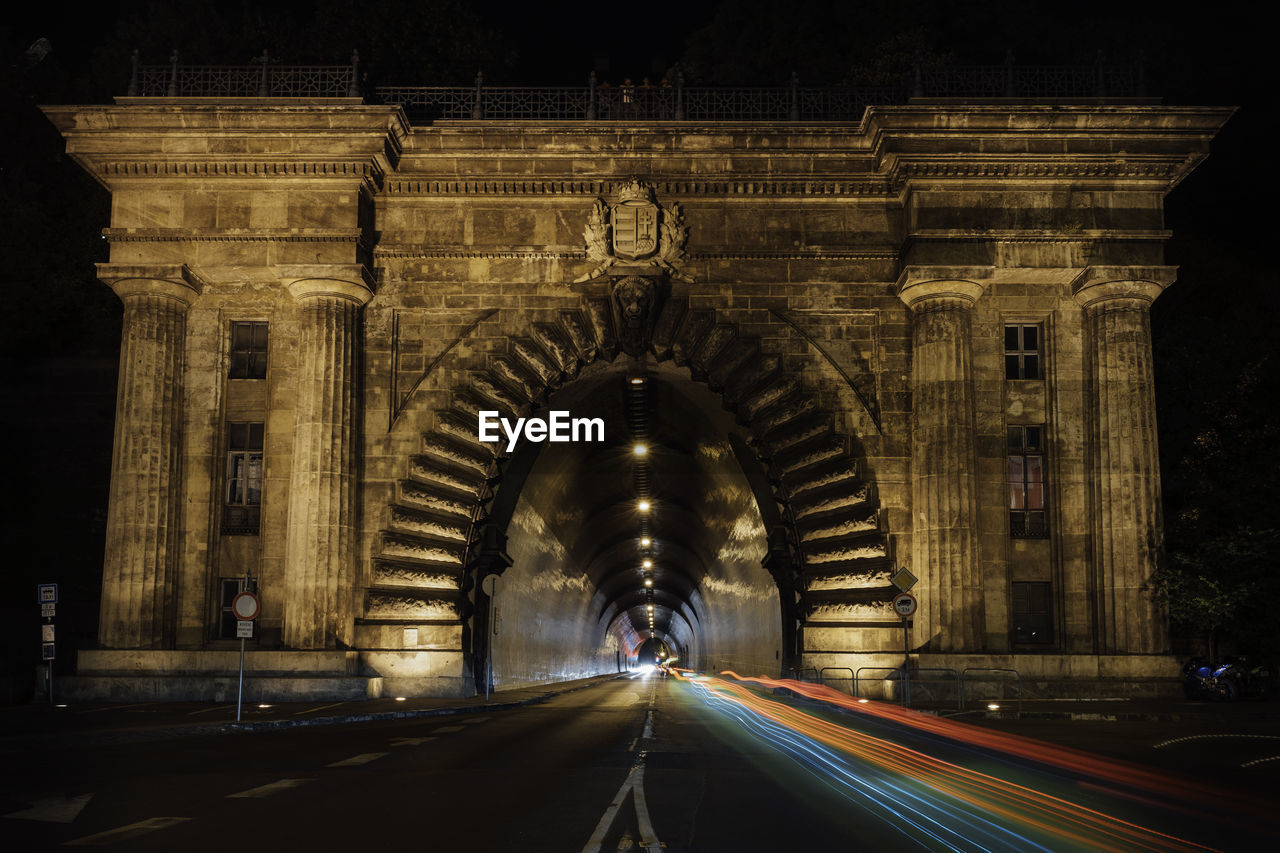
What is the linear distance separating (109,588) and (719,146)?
60.6 ft

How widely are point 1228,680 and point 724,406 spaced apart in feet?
49.4

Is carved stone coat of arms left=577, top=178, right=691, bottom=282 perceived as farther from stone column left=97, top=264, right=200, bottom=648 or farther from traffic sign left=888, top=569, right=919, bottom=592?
stone column left=97, top=264, right=200, bottom=648

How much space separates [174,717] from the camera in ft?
78.5

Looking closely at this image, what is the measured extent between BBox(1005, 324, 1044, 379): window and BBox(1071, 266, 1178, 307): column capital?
5.75 ft

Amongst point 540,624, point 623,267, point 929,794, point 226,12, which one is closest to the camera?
point 929,794

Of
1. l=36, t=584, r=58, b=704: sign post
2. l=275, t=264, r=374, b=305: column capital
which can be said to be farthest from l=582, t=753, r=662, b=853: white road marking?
l=275, t=264, r=374, b=305: column capital

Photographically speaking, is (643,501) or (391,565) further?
(643,501)

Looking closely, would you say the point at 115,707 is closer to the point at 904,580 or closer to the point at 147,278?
the point at 147,278

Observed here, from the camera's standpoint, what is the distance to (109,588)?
3089 centimetres

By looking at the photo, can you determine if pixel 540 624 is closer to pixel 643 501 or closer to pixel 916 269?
pixel 643 501

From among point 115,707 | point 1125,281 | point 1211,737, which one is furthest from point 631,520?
point 1211,737

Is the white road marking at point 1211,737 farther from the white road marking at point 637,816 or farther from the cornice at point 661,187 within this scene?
the cornice at point 661,187

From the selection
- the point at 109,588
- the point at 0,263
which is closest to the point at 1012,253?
the point at 109,588

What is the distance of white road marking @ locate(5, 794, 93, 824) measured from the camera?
37.1 feet
